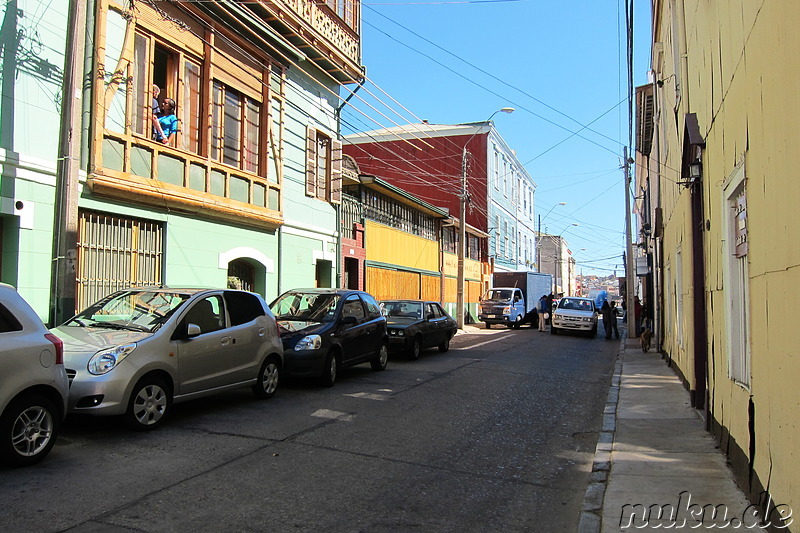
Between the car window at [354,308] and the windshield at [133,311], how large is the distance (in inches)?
155

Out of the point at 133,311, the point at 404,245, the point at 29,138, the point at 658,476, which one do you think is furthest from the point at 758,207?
the point at 404,245

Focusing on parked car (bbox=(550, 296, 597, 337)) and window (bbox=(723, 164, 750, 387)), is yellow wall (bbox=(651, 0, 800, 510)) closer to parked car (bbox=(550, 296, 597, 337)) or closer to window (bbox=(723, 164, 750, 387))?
window (bbox=(723, 164, 750, 387))

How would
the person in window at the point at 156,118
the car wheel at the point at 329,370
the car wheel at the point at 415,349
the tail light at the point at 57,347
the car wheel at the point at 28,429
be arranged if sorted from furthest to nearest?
1. the car wheel at the point at 415,349
2. the person in window at the point at 156,118
3. the car wheel at the point at 329,370
4. the tail light at the point at 57,347
5. the car wheel at the point at 28,429

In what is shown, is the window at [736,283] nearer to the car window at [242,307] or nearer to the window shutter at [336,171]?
the car window at [242,307]

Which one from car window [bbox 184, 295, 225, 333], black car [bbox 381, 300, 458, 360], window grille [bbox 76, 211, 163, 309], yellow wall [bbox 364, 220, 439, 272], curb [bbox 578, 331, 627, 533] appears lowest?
curb [bbox 578, 331, 627, 533]

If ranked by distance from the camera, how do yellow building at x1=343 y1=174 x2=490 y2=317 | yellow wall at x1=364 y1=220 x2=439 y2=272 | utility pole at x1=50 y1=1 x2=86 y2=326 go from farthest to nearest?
yellow wall at x1=364 y1=220 x2=439 y2=272 → yellow building at x1=343 y1=174 x2=490 y2=317 → utility pole at x1=50 y1=1 x2=86 y2=326

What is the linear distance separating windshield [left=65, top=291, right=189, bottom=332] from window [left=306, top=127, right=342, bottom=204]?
10065 millimetres

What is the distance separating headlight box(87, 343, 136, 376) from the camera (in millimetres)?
6688

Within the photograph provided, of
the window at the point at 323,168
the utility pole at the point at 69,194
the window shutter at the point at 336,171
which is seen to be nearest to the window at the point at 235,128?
the window at the point at 323,168

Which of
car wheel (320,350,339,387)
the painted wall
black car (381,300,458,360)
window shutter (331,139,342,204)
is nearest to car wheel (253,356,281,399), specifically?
car wheel (320,350,339,387)

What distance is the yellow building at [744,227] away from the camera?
3.89 meters

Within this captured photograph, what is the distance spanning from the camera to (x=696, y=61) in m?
8.28

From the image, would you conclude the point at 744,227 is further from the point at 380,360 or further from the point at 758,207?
the point at 380,360

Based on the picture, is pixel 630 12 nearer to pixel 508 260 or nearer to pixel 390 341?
pixel 390 341
